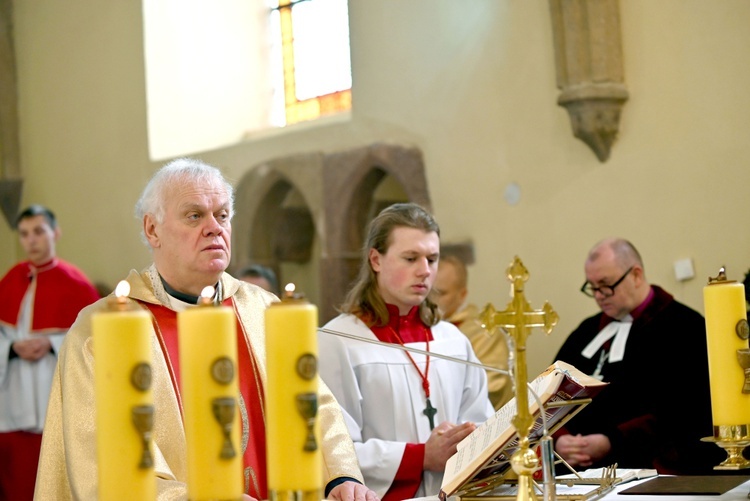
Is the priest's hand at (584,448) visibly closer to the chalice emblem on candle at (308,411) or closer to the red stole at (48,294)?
the chalice emblem on candle at (308,411)

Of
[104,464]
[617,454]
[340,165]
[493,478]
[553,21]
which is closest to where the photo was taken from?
[104,464]

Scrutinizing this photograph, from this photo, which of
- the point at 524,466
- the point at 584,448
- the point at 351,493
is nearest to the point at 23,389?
the point at 584,448

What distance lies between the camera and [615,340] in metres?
5.81

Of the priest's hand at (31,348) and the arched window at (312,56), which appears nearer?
the priest's hand at (31,348)

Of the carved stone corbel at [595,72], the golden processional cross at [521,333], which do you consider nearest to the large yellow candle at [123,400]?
the golden processional cross at [521,333]

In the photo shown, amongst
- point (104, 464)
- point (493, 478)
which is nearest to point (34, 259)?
point (493, 478)

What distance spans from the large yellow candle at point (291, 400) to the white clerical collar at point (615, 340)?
12.8 feet

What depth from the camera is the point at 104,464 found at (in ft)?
6.44

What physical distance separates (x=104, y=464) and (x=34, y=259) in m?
7.19

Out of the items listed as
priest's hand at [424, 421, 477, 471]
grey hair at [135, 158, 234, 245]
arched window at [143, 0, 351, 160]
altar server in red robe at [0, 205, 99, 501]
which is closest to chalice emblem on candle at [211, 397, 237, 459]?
grey hair at [135, 158, 234, 245]

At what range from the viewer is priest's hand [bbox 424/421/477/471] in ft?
12.8

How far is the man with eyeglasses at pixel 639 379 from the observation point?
519 cm

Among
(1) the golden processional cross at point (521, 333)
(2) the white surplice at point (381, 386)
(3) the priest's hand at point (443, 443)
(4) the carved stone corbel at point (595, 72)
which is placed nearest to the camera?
(1) the golden processional cross at point (521, 333)

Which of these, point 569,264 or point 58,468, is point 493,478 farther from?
point 569,264
